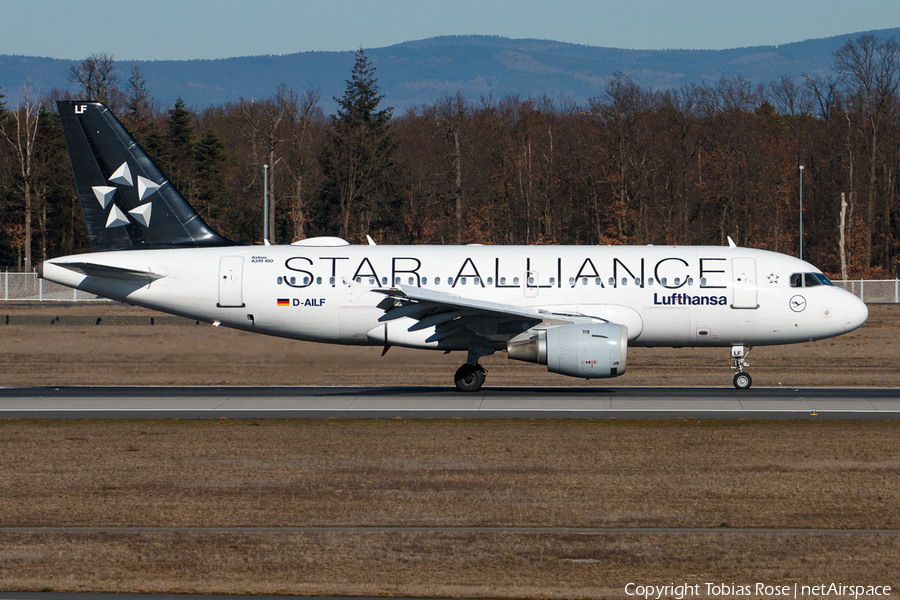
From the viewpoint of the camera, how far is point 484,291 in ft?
84.0

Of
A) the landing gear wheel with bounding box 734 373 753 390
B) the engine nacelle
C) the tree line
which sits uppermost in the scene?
the tree line

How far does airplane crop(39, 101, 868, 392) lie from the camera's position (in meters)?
25.4

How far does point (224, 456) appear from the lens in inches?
651

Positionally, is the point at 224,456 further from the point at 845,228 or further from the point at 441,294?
the point at 845,228

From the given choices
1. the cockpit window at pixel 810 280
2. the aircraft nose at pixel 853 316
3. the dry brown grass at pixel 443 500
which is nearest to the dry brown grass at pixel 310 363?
the aircraft nose at pixel 853 316

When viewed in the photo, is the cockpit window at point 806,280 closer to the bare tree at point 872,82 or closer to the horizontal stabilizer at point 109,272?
the horizontal stabilizer at point 109,272

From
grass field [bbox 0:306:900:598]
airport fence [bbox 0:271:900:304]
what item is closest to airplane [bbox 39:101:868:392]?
grass field [bbox 0:306:900:598]

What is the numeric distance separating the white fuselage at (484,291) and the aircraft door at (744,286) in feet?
0.09

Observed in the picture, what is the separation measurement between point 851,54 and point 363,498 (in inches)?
3198

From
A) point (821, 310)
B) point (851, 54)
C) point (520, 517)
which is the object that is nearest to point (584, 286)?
point (821, 310)

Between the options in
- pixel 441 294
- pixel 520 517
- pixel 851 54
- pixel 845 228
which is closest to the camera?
pixel 520 517

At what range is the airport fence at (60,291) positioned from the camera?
60.4 m

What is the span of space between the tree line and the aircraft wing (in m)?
46.2

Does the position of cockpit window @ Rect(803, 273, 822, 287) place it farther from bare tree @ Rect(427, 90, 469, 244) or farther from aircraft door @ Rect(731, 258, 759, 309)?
bare tree @ Rect(427, 90, 469, 244)
